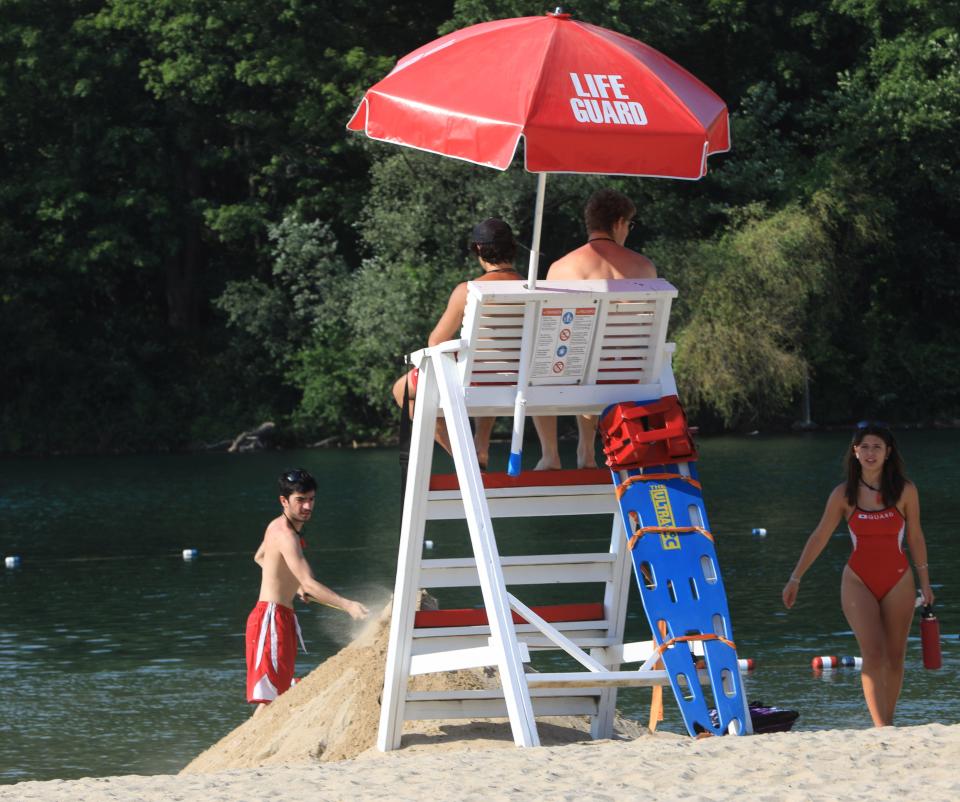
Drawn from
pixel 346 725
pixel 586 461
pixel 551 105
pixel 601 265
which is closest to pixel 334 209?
pixel 346 725

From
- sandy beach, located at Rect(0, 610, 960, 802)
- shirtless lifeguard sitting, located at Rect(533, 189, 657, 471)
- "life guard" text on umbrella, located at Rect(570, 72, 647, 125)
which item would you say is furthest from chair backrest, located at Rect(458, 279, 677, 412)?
sandy beach, located at Rect(0, 610, 960, 802)

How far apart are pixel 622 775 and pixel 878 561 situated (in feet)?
8.02

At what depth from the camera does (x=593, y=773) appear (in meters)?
7.57

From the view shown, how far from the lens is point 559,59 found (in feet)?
27.4

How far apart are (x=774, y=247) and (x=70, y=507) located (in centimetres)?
2181

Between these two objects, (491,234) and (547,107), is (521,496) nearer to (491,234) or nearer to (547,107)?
(491,234)

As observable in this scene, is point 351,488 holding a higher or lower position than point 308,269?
lower

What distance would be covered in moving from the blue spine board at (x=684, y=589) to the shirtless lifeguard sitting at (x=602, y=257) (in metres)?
0.56

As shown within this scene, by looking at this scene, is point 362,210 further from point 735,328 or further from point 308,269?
point 735,328

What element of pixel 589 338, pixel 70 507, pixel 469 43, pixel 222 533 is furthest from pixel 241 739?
pixel 70 507

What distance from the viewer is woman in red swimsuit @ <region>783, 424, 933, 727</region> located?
9.33m

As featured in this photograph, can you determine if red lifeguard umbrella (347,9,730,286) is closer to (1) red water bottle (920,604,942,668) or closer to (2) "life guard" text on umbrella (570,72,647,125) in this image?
(2) "life guard" text on umbrella (570,72,647,125)

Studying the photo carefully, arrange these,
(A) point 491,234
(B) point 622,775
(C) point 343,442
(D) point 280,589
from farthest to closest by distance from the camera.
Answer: (C) point 343,442, (D) point 280,589, (A) point 491,234, (B) point 622,775

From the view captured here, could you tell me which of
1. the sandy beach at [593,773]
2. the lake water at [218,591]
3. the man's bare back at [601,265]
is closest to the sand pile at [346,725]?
the sandy beach at [593,773]
